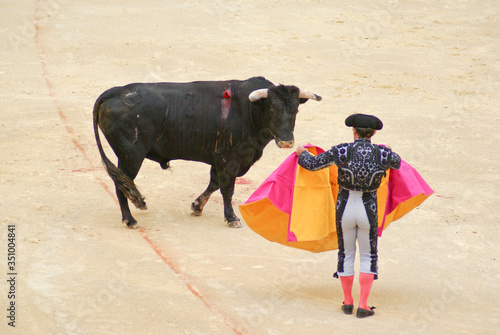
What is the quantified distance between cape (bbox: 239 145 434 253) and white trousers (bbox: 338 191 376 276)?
366 mm

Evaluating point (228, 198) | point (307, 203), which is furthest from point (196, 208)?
point (307, 203)

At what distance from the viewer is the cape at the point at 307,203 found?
18.7ft

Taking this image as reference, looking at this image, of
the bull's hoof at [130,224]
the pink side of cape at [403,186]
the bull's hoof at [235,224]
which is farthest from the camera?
the bull's hoof at [235,224]

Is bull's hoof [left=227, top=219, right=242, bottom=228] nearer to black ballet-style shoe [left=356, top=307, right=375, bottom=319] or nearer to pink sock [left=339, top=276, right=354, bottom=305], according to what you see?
pink sock [left=339, top=276, right=354, bottom=305]

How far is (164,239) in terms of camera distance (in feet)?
22.9

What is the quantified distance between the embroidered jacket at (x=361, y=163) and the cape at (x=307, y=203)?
466 mm

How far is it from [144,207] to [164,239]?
0.50 m

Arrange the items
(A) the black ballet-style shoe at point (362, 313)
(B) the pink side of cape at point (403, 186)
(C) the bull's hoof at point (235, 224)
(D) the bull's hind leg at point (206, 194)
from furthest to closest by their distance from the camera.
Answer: (D) the bull's hind leg at point (206, 194), (C) the bull's hoof at point (235, 224), (B) the pink side of cape at point (403, 186), (A) the black ballet-style shoe at point (362, 313)

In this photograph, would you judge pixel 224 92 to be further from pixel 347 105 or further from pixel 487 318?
pixel 347 105

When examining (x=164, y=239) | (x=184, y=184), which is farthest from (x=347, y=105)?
(x=164, y=239)

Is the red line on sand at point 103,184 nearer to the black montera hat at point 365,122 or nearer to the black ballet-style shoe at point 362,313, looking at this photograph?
the black ballet-style shoe at point 362,313

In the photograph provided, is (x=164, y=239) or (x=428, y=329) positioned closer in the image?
(x=428, y=329)

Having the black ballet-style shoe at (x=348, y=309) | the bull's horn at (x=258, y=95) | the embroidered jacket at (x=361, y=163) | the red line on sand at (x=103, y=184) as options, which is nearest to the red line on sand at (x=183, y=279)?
the red line on sand at (x=103, y=184)

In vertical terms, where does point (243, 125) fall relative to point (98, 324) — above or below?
above
